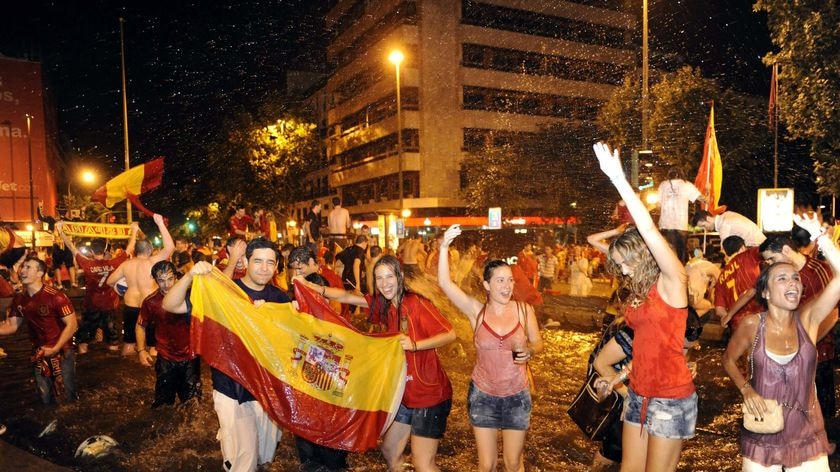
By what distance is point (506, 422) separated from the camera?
421cm

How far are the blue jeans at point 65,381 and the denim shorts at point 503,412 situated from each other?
555 cm

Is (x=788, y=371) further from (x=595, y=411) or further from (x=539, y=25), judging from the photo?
(x=539, y=25)

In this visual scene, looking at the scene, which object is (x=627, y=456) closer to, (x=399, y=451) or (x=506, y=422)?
(x=506, y=422)

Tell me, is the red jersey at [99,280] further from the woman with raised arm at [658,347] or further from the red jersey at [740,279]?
the woman with raised arm at [658,347]

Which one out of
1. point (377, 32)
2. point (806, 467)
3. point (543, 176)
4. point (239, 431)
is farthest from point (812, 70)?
point (377, 32)

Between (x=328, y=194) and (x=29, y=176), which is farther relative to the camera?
(x=328, y=194)

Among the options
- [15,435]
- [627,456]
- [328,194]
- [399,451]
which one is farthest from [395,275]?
[328,194]

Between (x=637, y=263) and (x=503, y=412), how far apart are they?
54.3 inches

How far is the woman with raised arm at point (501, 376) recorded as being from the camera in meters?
4.22

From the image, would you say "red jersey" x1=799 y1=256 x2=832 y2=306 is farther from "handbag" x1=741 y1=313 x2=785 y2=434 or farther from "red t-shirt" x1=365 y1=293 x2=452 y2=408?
"red t-shirt" x1=365 y1=293 x2=452 y2=408

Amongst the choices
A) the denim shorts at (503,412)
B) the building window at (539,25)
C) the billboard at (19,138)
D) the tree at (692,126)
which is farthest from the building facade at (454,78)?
the denim shorts at (503,412)

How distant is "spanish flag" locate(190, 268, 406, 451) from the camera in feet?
15.3

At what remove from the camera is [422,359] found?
4578mm

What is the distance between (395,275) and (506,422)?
1287 millimetres
